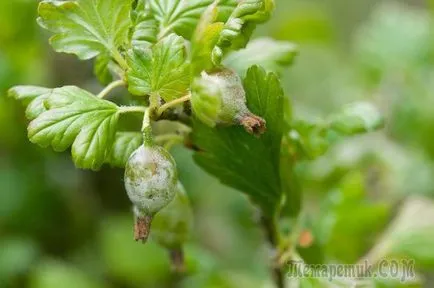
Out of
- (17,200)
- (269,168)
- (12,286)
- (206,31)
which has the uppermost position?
(206,31)

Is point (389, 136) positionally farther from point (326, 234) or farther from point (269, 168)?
point (269, 168)

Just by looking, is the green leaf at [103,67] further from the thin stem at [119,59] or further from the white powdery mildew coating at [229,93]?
the white powdery mildew coating at [229,93]

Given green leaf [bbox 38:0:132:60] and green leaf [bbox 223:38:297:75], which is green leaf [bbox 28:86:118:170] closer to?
green leaf [bbox 38:0:132:60]

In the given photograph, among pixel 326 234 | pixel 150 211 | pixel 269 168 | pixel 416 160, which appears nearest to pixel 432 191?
pixel 416 160

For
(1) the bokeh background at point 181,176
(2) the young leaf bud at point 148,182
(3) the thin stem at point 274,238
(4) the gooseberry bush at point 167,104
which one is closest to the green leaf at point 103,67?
(4) the gooseberry bush at point 167,104


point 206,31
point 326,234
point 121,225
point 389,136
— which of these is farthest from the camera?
point 389,136

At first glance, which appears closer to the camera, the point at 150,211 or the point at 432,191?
the point at 150,211

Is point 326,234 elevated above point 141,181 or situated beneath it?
situated beneath

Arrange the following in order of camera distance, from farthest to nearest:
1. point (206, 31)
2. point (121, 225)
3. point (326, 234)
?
1. point (121, 225)
2. point (326, 234)
3. point (206, 31)
